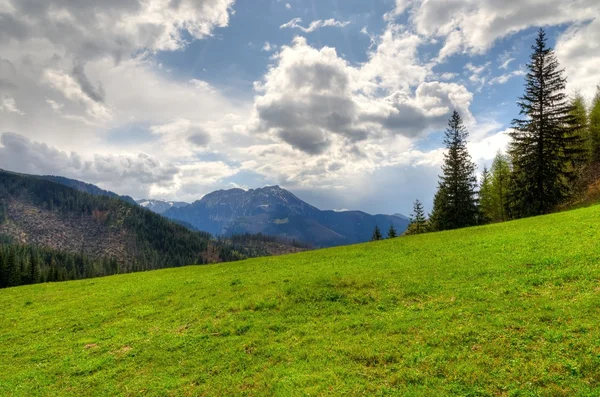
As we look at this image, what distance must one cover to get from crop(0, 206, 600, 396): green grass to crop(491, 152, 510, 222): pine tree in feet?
177

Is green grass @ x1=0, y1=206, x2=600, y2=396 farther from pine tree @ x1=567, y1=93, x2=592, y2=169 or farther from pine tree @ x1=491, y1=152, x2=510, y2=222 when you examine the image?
pine tree @ x1=491, y1=152, x2=510, y2=222

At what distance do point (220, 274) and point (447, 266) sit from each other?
21.2 meters

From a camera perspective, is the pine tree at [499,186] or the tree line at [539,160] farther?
the pine tree at [499,186]

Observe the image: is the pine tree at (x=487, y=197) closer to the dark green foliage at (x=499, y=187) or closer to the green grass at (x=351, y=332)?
the dark green foliage at (x=499, y=187)

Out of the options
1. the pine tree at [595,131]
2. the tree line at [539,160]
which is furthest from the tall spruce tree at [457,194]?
the pine tree at [595,131]

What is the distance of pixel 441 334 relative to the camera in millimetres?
12891

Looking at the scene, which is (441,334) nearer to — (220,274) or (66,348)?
(66,348)

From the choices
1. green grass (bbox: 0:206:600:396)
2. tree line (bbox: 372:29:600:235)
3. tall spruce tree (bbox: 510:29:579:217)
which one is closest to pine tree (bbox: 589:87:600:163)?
tree line (bbox: 372:29:600:235)

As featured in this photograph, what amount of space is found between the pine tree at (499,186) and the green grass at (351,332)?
53.9 m

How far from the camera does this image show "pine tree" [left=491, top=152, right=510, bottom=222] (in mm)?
74562

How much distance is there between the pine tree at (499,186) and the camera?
7456 centimetres

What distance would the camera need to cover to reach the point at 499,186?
76.5 m

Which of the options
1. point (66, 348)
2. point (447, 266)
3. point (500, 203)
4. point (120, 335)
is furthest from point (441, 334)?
point (500, 203)

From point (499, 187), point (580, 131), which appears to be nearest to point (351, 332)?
point (499, 187)
